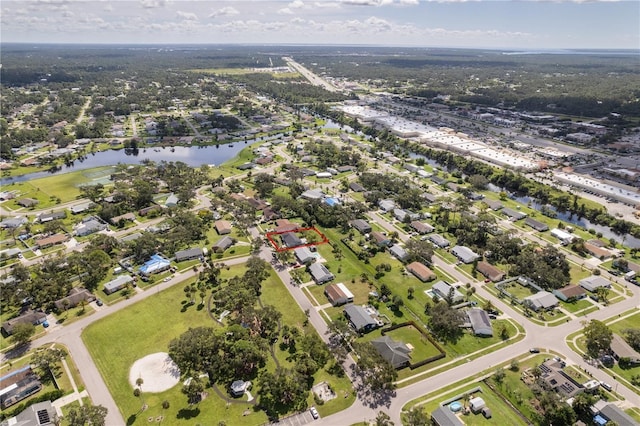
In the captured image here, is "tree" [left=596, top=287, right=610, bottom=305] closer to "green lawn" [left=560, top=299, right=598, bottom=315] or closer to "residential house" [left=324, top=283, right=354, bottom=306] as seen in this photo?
"green lawn" [left=560, top=299, right=598, bottom=315]

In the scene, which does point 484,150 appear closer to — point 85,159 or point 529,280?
point 529,280

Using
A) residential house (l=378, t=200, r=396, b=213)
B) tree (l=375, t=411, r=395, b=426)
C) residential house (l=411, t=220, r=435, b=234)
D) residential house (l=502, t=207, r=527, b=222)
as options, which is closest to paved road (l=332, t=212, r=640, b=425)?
tree (l=375, t=411, r=395, b=426)

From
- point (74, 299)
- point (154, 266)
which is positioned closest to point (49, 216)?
point (74, 299)

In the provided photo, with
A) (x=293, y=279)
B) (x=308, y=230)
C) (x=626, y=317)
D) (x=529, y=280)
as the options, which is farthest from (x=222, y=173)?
(x=626, y=317)

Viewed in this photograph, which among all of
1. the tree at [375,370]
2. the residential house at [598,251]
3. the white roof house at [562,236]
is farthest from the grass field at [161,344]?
the residential house at [598,251]

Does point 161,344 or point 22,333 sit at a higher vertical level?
point 22,333

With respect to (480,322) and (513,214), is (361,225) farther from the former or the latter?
(513,214)

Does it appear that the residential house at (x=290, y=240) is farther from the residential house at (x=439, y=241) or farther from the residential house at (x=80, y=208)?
the residential house at (x=80, y=208)
